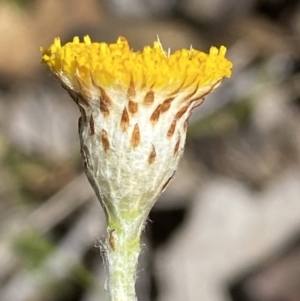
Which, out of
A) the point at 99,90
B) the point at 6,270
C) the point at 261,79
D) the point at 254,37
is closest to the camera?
the point at 99,90

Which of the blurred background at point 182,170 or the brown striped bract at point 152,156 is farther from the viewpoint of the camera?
the blurred background at point 182,170

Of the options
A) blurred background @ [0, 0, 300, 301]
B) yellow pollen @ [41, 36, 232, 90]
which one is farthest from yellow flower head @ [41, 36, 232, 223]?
blurred background @ [0, 0, 300, 301]

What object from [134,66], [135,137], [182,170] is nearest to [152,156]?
[135,137]

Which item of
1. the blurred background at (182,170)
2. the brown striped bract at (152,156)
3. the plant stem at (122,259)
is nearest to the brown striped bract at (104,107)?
the brown striped bract at (152,156)

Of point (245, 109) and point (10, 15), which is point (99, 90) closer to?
point (245, 109)

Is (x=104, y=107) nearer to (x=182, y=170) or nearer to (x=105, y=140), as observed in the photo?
(x=105, y=140)

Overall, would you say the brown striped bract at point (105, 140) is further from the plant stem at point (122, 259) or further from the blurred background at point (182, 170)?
the blurred background at point (182, 170)

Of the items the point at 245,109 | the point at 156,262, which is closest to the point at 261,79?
the point at 245,109
